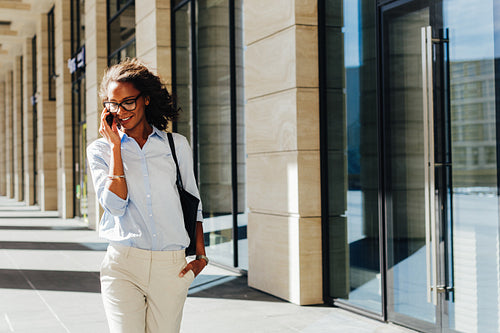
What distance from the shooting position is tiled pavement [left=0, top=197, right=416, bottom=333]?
564 centimetres

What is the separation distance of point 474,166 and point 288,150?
231 cm

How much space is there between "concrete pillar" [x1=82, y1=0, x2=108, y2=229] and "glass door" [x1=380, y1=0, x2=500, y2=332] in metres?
9.82

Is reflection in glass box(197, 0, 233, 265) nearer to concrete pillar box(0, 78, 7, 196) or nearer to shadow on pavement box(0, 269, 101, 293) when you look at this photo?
shadow on pavement box(0, 269, 101, 293)

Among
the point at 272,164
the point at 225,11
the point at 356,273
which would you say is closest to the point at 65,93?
the point at 225,11

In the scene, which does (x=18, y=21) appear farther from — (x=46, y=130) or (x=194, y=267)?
(x=194, y=267)

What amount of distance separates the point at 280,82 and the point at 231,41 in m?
2.24

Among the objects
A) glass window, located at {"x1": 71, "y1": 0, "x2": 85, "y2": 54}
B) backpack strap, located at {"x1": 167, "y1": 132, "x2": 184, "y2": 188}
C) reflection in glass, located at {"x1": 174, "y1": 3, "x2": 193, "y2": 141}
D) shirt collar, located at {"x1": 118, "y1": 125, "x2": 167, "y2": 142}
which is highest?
glass window, located at {"x1": 71, "y1": 0, "x2": 85, "y2": 54}

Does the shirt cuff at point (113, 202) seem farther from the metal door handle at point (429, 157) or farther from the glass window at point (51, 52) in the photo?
the glass window at point (51, 52)

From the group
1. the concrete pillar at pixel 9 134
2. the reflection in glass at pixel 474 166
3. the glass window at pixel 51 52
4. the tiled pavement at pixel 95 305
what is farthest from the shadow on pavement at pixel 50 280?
the concrete pillar at pixel 9 134

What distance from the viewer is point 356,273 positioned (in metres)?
6.04

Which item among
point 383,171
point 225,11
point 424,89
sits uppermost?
point 225,11

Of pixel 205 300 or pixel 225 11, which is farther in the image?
pixel 225 11

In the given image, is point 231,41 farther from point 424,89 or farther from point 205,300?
point 424,89

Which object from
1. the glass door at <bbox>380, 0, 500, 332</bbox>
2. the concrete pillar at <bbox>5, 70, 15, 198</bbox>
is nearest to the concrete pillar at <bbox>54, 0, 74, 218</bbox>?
the glass door at <bbox>380, 0, 500, 332</bbox>
